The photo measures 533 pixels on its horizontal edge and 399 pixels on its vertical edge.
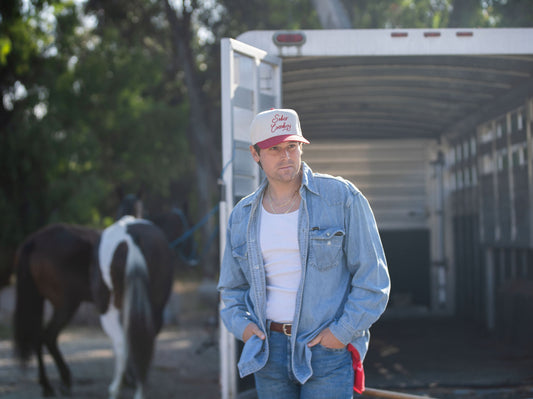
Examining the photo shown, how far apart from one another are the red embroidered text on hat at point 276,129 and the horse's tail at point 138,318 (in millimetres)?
3602

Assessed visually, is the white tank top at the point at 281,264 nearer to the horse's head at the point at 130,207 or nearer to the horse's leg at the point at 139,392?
the horse's leg at the point at 139,392

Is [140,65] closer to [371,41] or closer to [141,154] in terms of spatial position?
[141,154]

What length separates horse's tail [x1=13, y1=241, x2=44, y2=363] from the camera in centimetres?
683

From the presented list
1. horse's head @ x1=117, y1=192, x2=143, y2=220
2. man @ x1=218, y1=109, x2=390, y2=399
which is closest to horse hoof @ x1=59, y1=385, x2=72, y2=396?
horse's head @ x1=117, y1=192, x2=143, y2=220

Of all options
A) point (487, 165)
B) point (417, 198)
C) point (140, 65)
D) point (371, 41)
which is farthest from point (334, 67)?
point (140, 65)

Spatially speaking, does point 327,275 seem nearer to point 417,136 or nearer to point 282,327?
point 282,327

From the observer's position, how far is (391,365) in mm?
6301

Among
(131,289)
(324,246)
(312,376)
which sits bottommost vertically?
(312,376)

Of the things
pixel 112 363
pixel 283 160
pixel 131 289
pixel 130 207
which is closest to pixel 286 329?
pixel 283 160

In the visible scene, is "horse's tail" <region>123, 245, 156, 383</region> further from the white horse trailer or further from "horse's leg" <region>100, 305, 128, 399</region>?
the white horse trailer

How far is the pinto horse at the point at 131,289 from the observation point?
600 cm

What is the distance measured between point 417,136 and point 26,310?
18.1 ft

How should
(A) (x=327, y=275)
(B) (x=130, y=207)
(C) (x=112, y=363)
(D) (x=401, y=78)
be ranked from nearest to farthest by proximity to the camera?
(A) (x=327, y=275), (D) (x=401, y=78), (B) (x=130, y=207), (C) (x=112, y=363)

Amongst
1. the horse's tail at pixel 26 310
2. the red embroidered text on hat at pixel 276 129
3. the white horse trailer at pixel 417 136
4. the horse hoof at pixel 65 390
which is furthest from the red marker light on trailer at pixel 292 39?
the horse hoof at pixel 65 390
